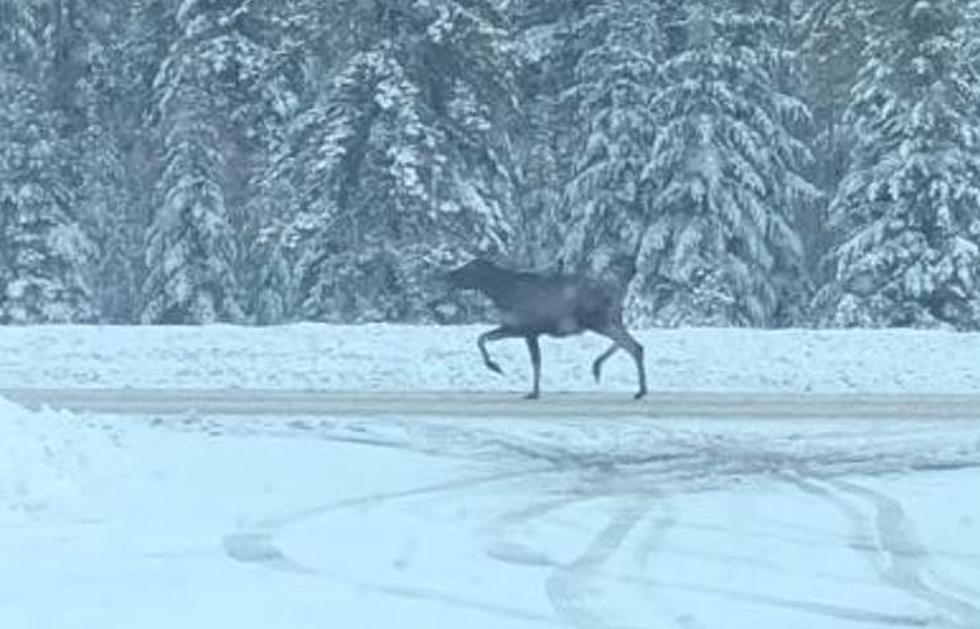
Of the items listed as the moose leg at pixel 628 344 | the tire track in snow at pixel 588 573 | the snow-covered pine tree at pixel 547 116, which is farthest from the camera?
the snow-covered pine tree at pixel 547 116

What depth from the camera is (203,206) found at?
34.7 metres

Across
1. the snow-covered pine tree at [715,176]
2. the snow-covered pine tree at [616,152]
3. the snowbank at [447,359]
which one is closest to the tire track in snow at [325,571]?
the snowbank at [447,359]

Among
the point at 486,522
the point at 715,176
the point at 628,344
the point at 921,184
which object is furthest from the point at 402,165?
the point at 486,522

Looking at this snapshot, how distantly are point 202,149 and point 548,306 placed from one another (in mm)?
18699

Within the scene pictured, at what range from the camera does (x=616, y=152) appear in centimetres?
3406

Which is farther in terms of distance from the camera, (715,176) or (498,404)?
(715,176)

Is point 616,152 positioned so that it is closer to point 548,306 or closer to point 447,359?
point 447,359

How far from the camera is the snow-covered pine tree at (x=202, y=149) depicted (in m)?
34.5

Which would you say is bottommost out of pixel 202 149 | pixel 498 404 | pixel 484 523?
pixel 484 523

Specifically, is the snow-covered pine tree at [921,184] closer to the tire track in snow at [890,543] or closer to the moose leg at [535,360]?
the moose leg at [535,360]

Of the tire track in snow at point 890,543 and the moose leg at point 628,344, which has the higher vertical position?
the moose leg at point 628,344

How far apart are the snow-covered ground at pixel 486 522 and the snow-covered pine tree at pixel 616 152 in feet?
53.0

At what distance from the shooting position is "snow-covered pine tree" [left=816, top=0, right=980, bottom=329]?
30438 millimetres

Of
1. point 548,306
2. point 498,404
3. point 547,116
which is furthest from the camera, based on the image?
point 547,116
